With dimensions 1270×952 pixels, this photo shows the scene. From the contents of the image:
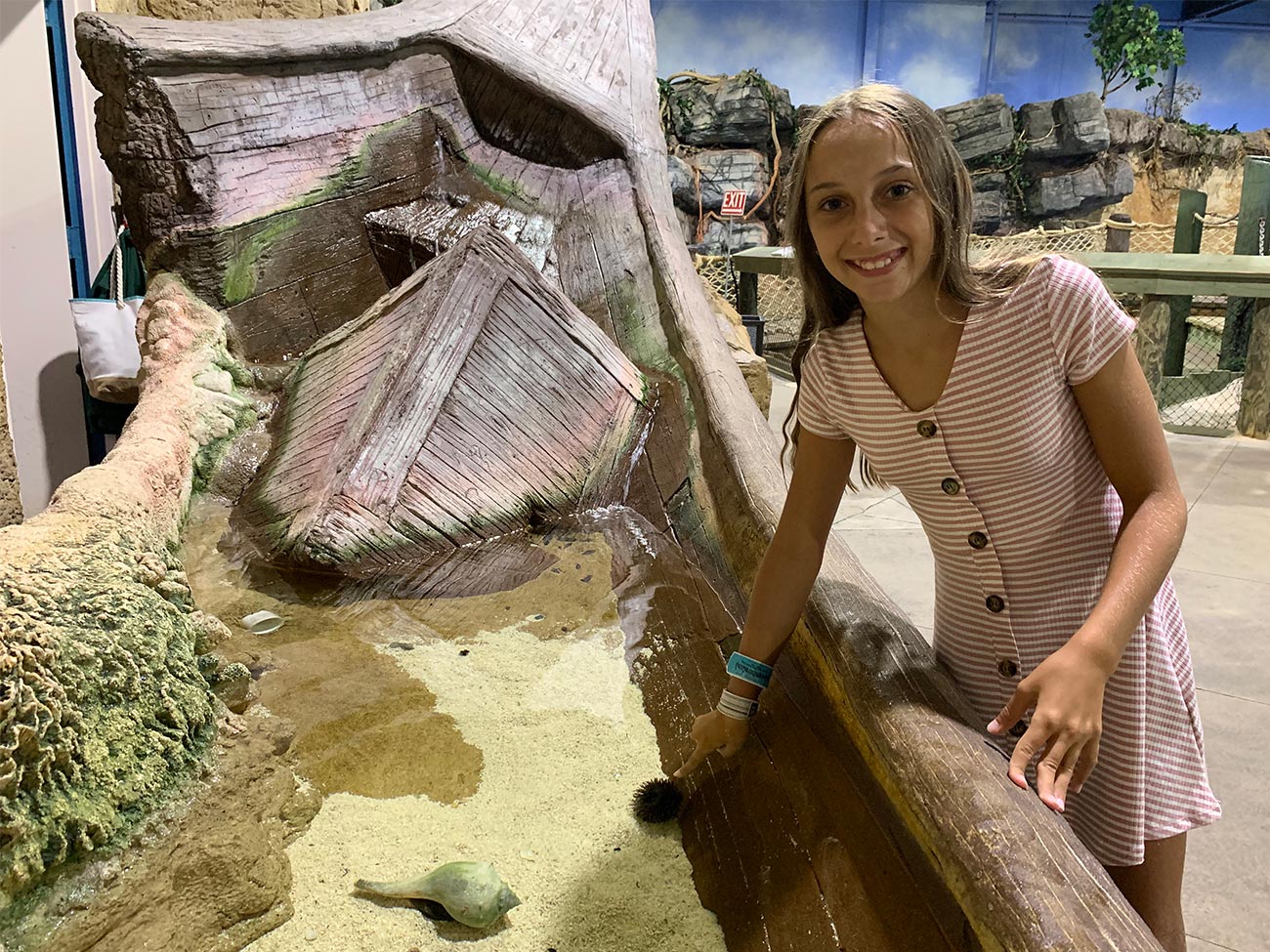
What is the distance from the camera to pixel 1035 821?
1152 millimetres

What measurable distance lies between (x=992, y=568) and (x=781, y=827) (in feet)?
1.77

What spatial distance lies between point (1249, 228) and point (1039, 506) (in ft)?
27.4

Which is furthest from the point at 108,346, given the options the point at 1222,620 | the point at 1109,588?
the point at 1222,620

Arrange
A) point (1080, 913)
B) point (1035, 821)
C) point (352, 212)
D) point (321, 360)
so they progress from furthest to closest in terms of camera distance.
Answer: point (352, 212) < point (321, 360) < point (1035, 821) < point (1080, 913)

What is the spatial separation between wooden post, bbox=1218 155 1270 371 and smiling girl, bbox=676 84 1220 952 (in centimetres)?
766

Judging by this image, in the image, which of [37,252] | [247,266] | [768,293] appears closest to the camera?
[247,266]

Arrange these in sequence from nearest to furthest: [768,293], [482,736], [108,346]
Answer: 1. [482,736]
2. [108,346]
3. [768,293]

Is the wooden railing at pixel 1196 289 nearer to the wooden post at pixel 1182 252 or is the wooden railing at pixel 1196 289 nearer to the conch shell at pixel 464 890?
the wooden post at pixel 1182 252

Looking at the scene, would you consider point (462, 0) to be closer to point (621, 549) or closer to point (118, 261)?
point (118, 261)

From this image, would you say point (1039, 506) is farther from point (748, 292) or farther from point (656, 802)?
point (748, 292)

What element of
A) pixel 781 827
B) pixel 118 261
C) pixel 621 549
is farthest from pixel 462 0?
pixel 781 827

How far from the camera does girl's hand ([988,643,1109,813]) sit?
113 centimetres

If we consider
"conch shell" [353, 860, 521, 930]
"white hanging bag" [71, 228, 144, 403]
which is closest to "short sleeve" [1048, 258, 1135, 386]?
"conch shell" [353, 860, 521, 930]

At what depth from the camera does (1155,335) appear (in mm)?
6648
